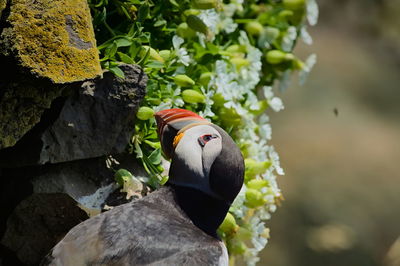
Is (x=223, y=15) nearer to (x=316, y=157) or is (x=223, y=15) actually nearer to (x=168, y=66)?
(x=168, y=66)

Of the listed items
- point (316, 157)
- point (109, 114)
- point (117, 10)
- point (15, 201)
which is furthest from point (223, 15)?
point (316, 157)

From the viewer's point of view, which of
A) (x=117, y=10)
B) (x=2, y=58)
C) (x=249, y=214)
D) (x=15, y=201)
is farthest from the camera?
(x=249, y=214)

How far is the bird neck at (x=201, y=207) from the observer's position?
8.98ft

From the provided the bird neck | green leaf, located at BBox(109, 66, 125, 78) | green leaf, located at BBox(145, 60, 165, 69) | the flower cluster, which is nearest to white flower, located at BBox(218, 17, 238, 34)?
the flower cluster

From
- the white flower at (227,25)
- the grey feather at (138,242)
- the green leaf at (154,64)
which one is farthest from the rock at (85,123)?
the white flower at (227,25)

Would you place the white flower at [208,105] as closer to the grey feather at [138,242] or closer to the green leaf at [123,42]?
the green leaf at [123,42]

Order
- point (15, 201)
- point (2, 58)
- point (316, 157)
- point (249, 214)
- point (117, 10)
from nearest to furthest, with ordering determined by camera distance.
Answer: point (2, 58) → point (15, 201) → point (117, 10) → point (249, 214) → point (316, 157)

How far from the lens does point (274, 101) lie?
396 centimetres

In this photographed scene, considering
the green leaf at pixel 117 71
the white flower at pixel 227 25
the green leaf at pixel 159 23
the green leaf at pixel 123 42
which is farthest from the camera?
the white flower at pixel 227 25

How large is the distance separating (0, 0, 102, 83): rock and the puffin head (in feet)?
1.32

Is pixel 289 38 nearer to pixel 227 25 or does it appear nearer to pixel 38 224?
pixel 227 25

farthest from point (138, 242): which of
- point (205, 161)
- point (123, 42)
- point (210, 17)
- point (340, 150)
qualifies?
point (340, 150)

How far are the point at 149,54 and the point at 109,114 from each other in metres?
0.33

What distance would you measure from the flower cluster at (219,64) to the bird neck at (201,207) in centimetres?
41
